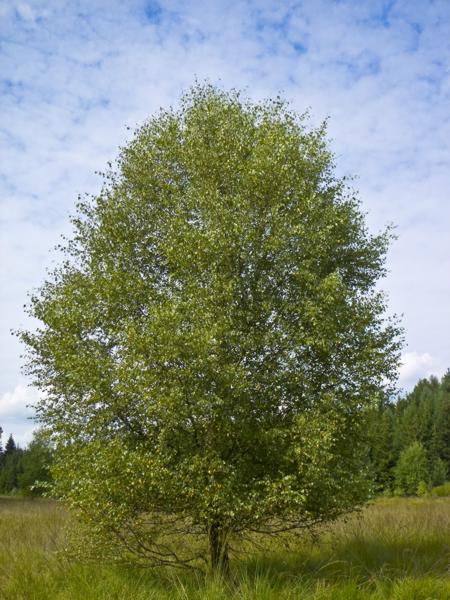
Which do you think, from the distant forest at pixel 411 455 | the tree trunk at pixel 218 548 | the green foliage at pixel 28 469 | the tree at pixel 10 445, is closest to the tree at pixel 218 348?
the tree trunk at pixel 218 548

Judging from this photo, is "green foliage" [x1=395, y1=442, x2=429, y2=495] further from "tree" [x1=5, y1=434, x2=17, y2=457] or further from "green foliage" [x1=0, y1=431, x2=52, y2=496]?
"tree" [x1=5, y1=434, x2=17, y2=457]

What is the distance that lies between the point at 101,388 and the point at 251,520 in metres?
4.62

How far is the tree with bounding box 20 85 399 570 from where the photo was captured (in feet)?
40.3

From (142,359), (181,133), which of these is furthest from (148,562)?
(181,133)

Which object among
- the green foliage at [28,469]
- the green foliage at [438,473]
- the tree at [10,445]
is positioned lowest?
the green foliage at [438,473]

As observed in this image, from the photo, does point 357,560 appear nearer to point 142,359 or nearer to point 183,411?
point 183,411

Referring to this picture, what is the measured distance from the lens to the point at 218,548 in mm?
13867

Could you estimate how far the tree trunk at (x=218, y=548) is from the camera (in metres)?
13.5

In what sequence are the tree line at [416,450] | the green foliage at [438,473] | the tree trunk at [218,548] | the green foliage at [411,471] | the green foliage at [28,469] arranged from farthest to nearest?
1. the green foliage at [438,473]
2. the tree line at [416,450]
3. the green foliage at [411,471]
4. the green foliage at [28,469]
5. the tree trunk at [218,548]

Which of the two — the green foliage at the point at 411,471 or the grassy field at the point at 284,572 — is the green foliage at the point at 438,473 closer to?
the green foliage at the point at 411,471

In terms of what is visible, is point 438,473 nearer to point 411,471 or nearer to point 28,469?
point 411,471

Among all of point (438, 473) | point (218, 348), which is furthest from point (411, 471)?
point (218, 348)

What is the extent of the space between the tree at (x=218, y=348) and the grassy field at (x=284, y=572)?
1.08m

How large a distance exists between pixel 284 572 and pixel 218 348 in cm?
546
